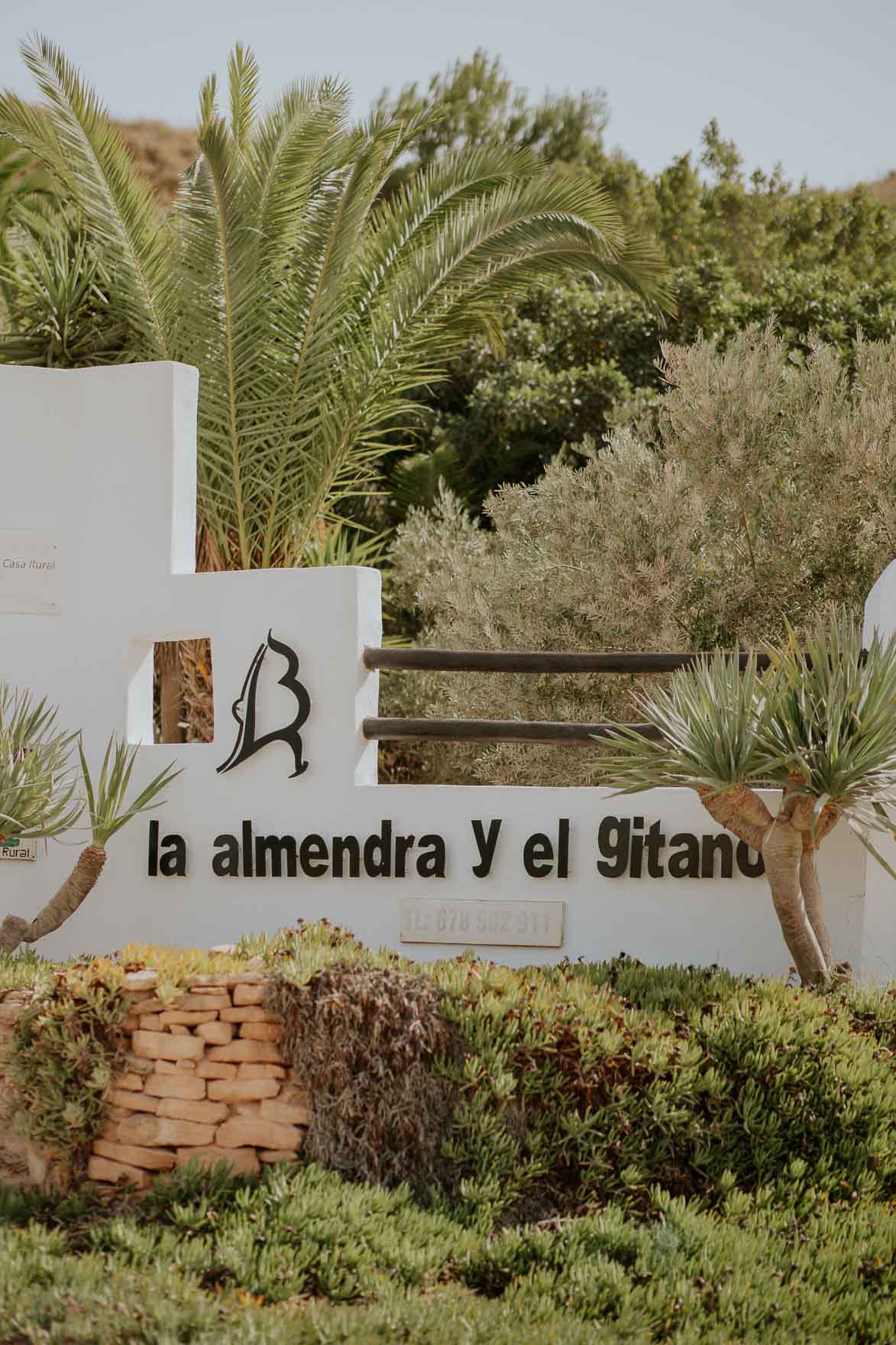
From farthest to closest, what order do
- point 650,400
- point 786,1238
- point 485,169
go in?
point 650,400
point 485,169
point 786,1238

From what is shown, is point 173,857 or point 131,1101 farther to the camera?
point 173,857

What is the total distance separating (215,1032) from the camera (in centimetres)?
634

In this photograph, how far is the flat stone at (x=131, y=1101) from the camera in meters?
6.33

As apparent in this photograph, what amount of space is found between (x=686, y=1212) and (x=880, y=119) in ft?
102

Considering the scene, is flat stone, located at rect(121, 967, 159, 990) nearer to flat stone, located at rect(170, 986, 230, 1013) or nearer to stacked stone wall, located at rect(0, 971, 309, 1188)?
stacked stone wall, located at rect(0, 971, 309, 1188)

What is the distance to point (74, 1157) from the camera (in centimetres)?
630

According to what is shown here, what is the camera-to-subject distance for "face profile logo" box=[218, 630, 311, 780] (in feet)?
26.4

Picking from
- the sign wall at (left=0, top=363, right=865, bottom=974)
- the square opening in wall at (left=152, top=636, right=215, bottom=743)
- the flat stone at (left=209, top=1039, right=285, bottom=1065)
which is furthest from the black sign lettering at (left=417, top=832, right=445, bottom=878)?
the square opening in wall at (left=152, top=636, right=215, bottom=743)

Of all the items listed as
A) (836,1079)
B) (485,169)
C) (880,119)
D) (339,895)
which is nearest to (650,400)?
(485,169)

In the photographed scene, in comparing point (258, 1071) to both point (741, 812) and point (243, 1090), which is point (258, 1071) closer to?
point (243, 1090)

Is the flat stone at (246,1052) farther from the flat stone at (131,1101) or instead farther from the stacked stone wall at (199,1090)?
the flat stone at (131,1101)

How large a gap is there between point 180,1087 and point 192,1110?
113 millimetres

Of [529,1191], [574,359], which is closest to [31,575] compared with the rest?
[529,1191]

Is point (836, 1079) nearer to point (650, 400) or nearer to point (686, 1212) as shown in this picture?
point (686, 1212)
